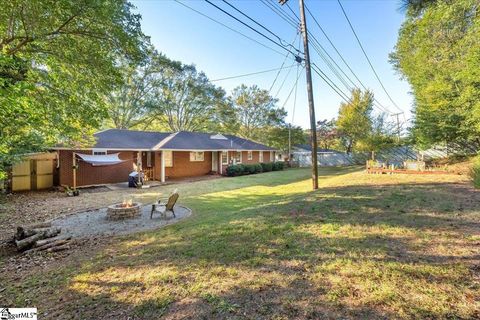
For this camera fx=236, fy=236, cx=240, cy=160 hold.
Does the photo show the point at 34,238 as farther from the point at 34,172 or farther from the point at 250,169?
the point at 250,169

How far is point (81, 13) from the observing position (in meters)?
5.52

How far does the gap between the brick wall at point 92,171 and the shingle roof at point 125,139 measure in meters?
0.54

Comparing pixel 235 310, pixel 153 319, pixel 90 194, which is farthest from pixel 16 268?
pixel 90 194

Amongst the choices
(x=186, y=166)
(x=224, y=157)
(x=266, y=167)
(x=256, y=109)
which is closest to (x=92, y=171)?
(x=186, y=166)

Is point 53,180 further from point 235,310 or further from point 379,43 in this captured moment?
point 379,43

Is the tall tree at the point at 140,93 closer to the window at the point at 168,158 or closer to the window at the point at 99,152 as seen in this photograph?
the window at the point at 168,158

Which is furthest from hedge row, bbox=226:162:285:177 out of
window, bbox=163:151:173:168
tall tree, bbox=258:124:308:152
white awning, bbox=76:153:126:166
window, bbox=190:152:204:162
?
white awning, bbox=76:153:126:166

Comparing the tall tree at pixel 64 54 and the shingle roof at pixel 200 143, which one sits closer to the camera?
the tall tree at pixel 64 54

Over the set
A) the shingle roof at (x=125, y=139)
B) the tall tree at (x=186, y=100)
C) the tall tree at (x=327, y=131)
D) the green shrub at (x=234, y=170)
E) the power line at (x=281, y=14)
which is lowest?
the green shrub at (x=234, y=170)

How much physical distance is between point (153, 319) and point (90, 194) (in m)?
12.1

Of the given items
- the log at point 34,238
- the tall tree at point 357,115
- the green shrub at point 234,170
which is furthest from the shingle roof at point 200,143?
the tall tree at point 357,115

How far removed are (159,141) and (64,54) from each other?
45.1 ft

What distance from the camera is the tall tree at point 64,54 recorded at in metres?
5.41

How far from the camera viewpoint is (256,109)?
38500mm
